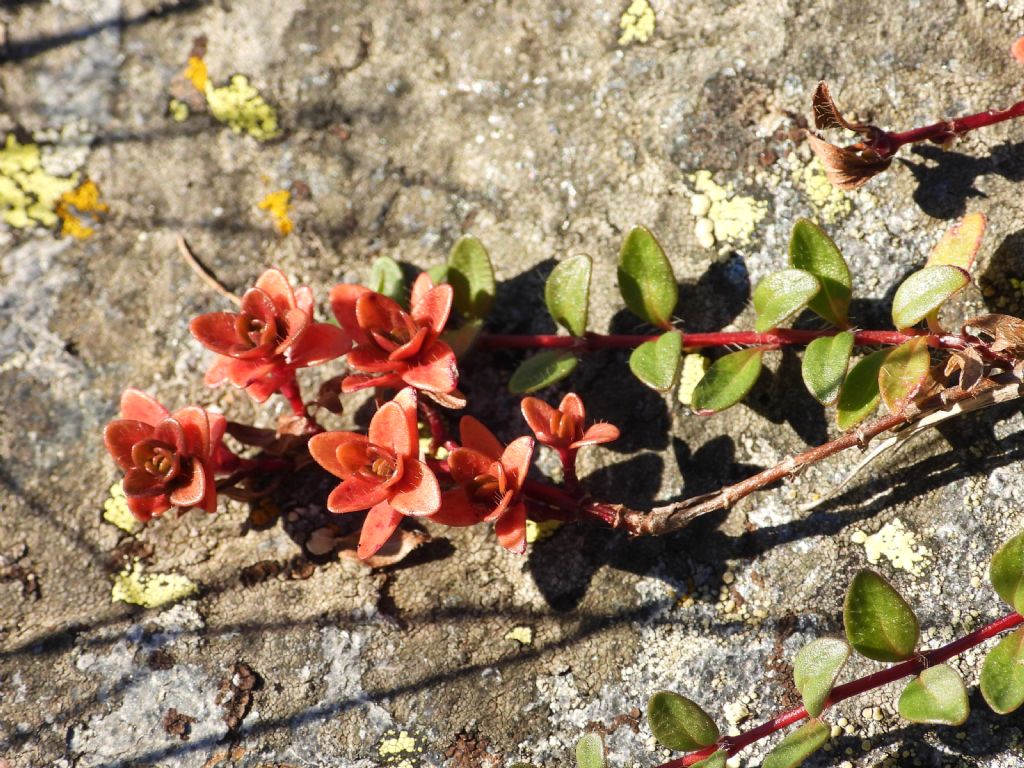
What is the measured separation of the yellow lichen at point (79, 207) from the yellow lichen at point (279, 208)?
483 millimetres

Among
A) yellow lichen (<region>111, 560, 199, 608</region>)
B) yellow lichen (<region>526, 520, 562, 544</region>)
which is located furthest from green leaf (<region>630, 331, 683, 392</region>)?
yellow lichen (<region>111, 560, 199, 608</region>)

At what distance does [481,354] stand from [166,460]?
83cm

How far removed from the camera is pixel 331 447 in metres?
2.08

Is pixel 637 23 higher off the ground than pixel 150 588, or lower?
higher

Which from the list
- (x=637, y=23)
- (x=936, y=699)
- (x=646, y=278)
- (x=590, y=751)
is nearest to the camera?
(x=936, y=699)

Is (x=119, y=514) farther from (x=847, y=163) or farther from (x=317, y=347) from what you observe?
(x=847, y=163)

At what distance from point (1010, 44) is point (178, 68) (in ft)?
7.57

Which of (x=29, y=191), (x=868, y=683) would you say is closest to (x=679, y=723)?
(x=868, y=683)

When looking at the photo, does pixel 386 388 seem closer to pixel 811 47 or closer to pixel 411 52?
pixel 411 52

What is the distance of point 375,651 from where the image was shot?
223cm

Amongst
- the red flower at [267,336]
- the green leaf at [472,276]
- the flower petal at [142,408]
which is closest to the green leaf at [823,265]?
the green leaf at [472,276]

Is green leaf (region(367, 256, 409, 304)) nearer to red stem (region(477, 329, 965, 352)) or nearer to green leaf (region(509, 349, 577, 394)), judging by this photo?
red stem (region(477, 329, 965, 352))

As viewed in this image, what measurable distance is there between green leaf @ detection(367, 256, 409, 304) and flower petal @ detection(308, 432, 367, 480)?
1.57 ft

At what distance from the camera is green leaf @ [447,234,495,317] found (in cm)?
235
